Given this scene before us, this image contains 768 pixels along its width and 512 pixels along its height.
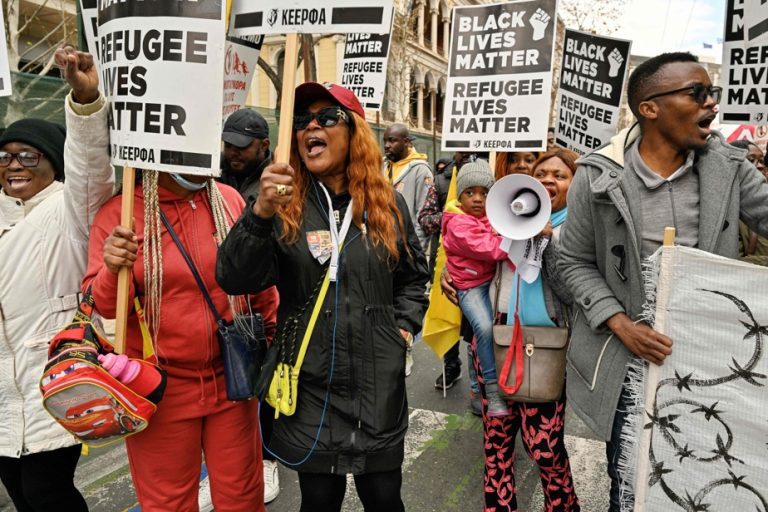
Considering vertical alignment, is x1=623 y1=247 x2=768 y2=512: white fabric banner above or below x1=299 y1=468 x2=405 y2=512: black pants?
above

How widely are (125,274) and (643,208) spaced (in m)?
A: 2.00

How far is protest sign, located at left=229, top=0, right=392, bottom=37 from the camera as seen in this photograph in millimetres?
2184

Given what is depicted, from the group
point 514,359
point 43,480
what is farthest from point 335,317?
point 43,480

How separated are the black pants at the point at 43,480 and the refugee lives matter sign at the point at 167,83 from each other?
1.37 m

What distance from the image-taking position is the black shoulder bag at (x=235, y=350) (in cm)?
227

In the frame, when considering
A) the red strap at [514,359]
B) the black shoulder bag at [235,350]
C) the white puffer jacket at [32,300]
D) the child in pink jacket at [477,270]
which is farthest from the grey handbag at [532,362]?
the white puffer jacket at [32,300]

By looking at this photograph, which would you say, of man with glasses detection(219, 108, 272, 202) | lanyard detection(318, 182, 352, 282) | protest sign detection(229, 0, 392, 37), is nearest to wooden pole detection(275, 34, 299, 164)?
protest sign detection(229, 0, 392, 37)

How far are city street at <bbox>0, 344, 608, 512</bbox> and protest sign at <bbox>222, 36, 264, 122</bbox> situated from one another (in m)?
2.48

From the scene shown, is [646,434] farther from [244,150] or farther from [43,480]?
[244,150]

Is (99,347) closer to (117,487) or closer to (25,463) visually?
(25,463)

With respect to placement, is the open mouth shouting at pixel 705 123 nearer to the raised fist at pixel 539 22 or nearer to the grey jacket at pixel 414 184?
the raised fist at pixel 539 22

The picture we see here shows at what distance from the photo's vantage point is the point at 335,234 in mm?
2262

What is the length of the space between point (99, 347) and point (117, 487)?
6.34 ft

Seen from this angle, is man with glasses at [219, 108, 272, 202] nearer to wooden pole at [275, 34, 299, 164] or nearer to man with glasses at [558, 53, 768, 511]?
wooden pole at [275, 34, 299, 164]
